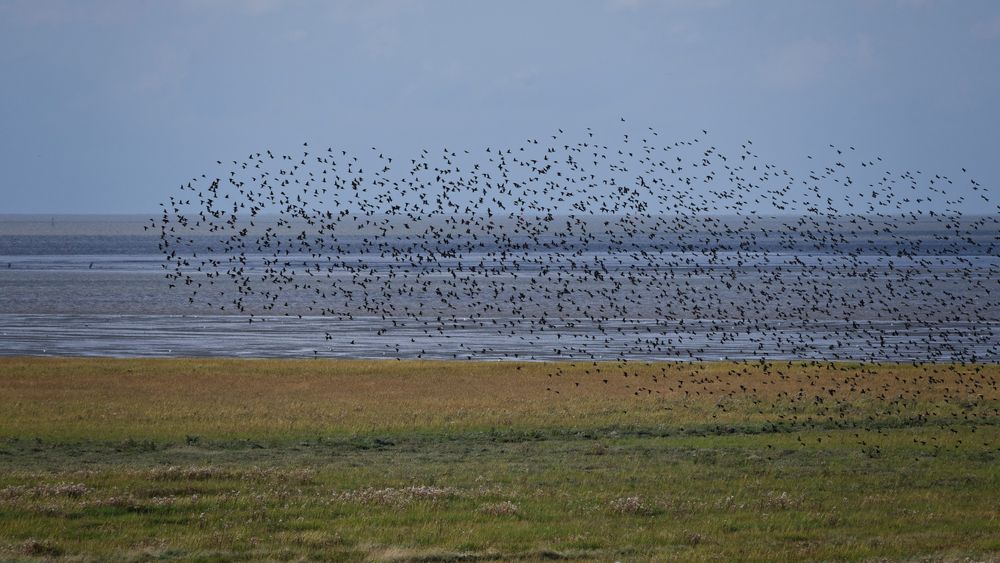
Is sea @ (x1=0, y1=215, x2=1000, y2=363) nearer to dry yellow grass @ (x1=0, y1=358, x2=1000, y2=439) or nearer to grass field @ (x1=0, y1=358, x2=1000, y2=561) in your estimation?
dry yellow grass @ (x1=0, y1=358, x2=1000, y2=439)

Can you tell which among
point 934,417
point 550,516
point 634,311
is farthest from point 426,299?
point 550,516

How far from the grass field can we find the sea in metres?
11.8

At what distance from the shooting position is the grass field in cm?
1695

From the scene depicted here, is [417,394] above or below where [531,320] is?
above

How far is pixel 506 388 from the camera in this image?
4109 centimetres

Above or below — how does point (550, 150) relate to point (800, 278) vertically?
above

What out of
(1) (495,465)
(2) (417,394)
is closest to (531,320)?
(2) (417,394)

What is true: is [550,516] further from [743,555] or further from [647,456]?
[647,456]

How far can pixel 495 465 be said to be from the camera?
24453 mm

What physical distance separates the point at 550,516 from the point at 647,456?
24.3ft

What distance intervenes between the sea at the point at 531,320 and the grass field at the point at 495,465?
1183 cm

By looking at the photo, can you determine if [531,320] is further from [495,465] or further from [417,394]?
[495,465]

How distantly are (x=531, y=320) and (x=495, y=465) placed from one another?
168 ft

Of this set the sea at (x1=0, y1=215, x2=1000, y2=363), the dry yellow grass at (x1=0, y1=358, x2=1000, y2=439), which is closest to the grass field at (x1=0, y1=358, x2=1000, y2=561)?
the dry yellow grass at (x1=0, y1=358, x2=1000, y2=439)
